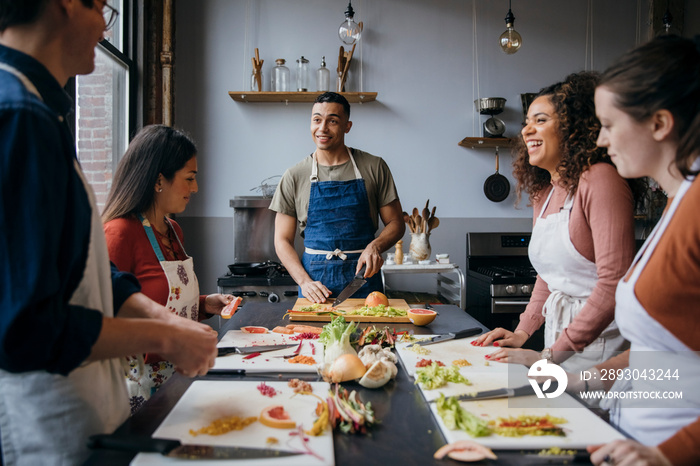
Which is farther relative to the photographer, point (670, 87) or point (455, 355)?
point (455, 355)

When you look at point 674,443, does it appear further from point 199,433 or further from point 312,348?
point 312,348

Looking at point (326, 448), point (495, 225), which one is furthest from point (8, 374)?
point (495, 225)

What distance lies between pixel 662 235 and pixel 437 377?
0.60 metres

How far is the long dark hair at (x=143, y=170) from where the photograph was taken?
72.1 inches

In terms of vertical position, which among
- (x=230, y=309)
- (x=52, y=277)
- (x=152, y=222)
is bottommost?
(x=230, y=309)

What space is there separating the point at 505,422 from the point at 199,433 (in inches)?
23.9

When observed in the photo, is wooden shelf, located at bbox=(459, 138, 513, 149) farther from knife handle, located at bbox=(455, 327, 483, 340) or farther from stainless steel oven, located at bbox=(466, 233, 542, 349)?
knife handle, located at bbox=(455, 327, 483, 340)

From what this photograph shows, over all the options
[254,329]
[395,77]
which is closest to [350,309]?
[254,329]

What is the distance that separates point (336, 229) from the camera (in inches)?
122

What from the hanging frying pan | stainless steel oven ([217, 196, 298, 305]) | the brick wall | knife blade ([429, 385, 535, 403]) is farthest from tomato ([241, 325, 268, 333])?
the hanging frying pan

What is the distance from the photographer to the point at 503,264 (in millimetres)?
4566

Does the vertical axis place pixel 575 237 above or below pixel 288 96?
below

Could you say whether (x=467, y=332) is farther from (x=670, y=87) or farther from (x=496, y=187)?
(x=496, y=187)

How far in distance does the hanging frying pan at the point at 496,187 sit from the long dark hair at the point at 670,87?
11.9 feet
